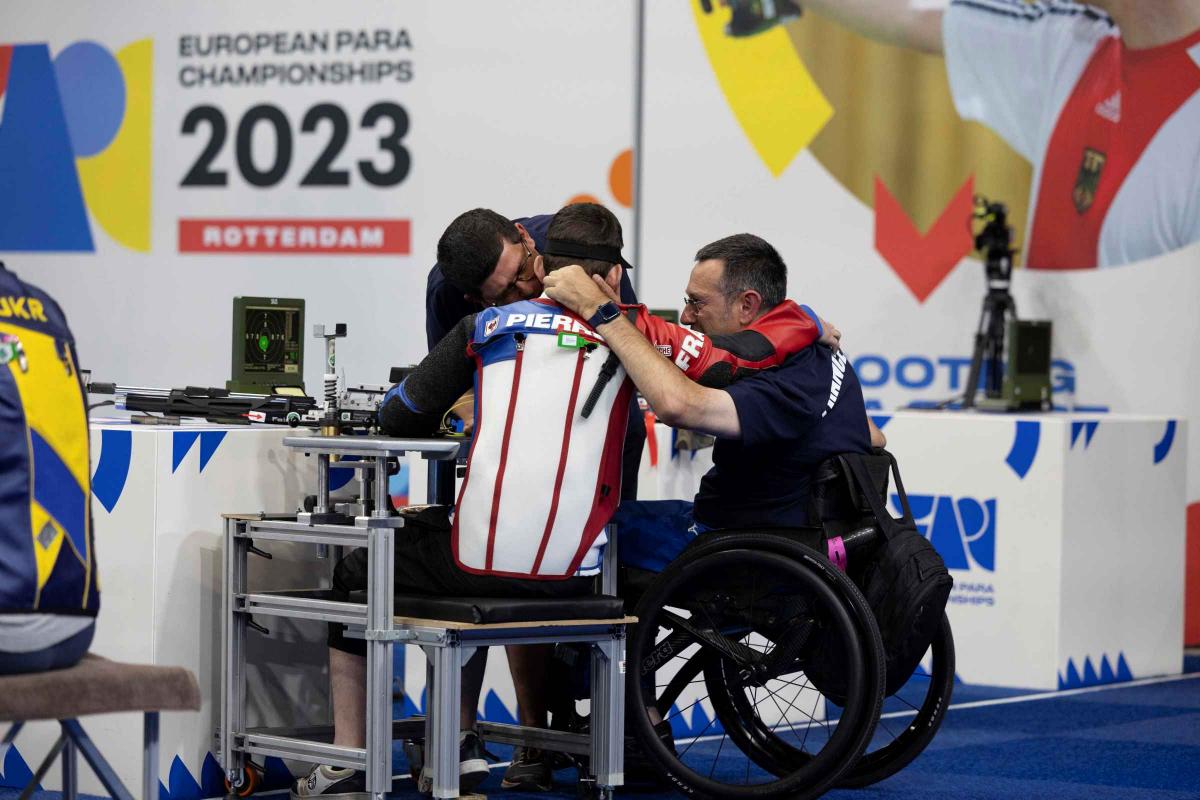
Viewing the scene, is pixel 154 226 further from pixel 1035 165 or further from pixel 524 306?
pixel 524 306

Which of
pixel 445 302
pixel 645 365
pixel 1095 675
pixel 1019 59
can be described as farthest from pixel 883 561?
pixel 1019 59

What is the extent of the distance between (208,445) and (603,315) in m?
0.90

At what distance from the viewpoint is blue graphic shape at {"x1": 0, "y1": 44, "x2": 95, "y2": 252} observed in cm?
748

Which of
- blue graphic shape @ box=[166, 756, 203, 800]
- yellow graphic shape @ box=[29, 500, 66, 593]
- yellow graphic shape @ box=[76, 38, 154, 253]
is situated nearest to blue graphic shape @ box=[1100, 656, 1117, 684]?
blue graphic shape @ box=[166, 756, 203, 800]

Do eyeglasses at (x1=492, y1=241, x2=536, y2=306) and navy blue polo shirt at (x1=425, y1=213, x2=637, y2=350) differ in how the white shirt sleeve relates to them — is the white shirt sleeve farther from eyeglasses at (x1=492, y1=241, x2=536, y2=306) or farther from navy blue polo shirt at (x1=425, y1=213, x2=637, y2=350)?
eyeglasses at (x1=492, y1=241, x2=536, y2=306)

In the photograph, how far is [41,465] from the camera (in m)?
2.29

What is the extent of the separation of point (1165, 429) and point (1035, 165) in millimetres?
1165

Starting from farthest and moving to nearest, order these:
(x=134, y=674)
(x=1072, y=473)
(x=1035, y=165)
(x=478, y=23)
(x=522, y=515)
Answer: (x=478, y=23), (x=1035, y=165), (x=1072, y=473), (x=522, y=515), (x=134, y=674)

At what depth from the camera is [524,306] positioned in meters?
3.13

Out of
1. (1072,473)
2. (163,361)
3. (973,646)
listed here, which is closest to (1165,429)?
(1072,473)

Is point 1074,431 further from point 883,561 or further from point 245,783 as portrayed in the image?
point 245,783

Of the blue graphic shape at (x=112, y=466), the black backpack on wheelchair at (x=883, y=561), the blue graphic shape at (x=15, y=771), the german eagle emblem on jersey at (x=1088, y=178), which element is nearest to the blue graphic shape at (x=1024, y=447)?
the german eagle emblem on jersey at (x=1088, y=178)

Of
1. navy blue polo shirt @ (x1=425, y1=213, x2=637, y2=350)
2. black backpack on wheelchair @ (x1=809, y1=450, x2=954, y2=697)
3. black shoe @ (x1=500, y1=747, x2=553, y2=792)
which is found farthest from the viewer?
navy blue polo shirt @ (x1=425, y1=213, x2=637, y2=350)

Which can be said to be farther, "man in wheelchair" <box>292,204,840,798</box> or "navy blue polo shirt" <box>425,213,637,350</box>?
"navy blue polo shirt" <box>425,213,637,350</box>
